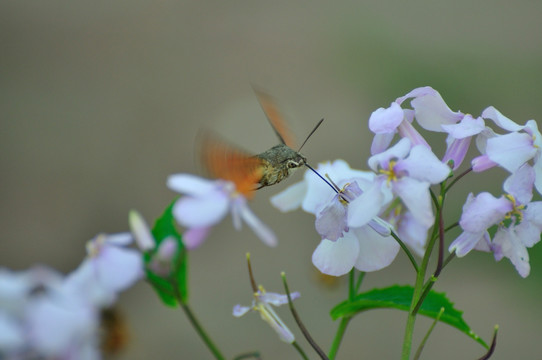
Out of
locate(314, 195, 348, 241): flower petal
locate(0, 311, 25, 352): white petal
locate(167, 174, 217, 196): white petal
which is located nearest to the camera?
locate(0, 311, 25, 352): white petal

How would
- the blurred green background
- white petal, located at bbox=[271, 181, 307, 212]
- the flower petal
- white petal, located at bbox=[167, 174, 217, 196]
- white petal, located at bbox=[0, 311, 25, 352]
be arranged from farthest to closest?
the blurred green background, white petal, located at bbox=[271, 181, 307, 212], white petal, located at bbox=[167, 174, 217, 196], the flower petal, white petal, located at bbox=[0, 311, 25, 352]

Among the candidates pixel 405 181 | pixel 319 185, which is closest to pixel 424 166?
pixel 405 181

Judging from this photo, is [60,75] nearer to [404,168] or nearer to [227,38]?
[227,38]

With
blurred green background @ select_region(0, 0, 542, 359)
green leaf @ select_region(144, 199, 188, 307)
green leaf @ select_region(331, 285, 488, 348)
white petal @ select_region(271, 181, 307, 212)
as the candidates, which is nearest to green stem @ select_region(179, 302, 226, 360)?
green leaf @ select_region(144, 199, 188, 307)

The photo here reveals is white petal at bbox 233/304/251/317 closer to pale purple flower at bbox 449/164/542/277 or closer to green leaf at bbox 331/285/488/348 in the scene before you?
green leaf at bbox 331/285/488/348

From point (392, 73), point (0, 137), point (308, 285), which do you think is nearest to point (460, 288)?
point (308, 285)
